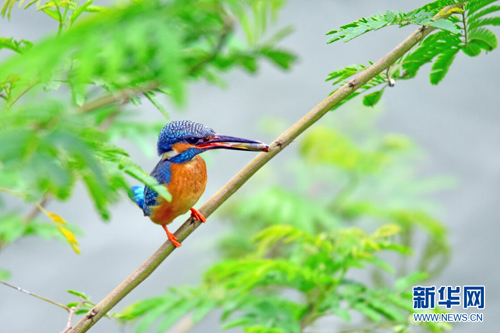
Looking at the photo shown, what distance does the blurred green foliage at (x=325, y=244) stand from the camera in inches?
48.8

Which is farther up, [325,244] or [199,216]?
[325,244]

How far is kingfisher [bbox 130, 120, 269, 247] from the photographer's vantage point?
0.81m

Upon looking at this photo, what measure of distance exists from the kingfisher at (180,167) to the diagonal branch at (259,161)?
0.02 m

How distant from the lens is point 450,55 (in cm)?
94

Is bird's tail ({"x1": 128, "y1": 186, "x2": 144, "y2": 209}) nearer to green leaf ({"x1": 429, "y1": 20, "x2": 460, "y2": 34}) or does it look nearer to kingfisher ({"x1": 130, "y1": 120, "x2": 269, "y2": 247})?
kingfisher ({"x1": 130, "y1": 120, "x2": 269, "y2": 247})

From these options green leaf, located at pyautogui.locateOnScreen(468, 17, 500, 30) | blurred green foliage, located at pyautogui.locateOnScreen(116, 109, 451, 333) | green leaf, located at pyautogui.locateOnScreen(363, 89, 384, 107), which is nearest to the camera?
green leaf, located at pyautogui.locateOnScreen(468, 17, 500, 30)

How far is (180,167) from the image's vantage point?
84 cm

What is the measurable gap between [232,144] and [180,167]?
104 mm

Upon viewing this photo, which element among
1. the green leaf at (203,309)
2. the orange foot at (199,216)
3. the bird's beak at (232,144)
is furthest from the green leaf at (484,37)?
the green leaf at (203,309)

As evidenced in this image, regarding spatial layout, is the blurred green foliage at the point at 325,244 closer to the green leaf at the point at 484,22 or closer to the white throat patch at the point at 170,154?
the white throat patch at the point at 170,154

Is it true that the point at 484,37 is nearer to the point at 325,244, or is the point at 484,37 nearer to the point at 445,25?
the point at 445,25

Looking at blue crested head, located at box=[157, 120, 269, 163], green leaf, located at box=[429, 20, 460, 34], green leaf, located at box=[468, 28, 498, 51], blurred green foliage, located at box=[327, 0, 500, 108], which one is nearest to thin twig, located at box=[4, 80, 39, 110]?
blue crested head, located at box=[157, 120, 269, 163]

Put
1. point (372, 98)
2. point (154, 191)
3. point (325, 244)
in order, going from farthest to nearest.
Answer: point (325, 244) → point (372, 98) → point (154, 191)

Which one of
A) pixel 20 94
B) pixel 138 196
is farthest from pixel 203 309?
pixel 20 94
